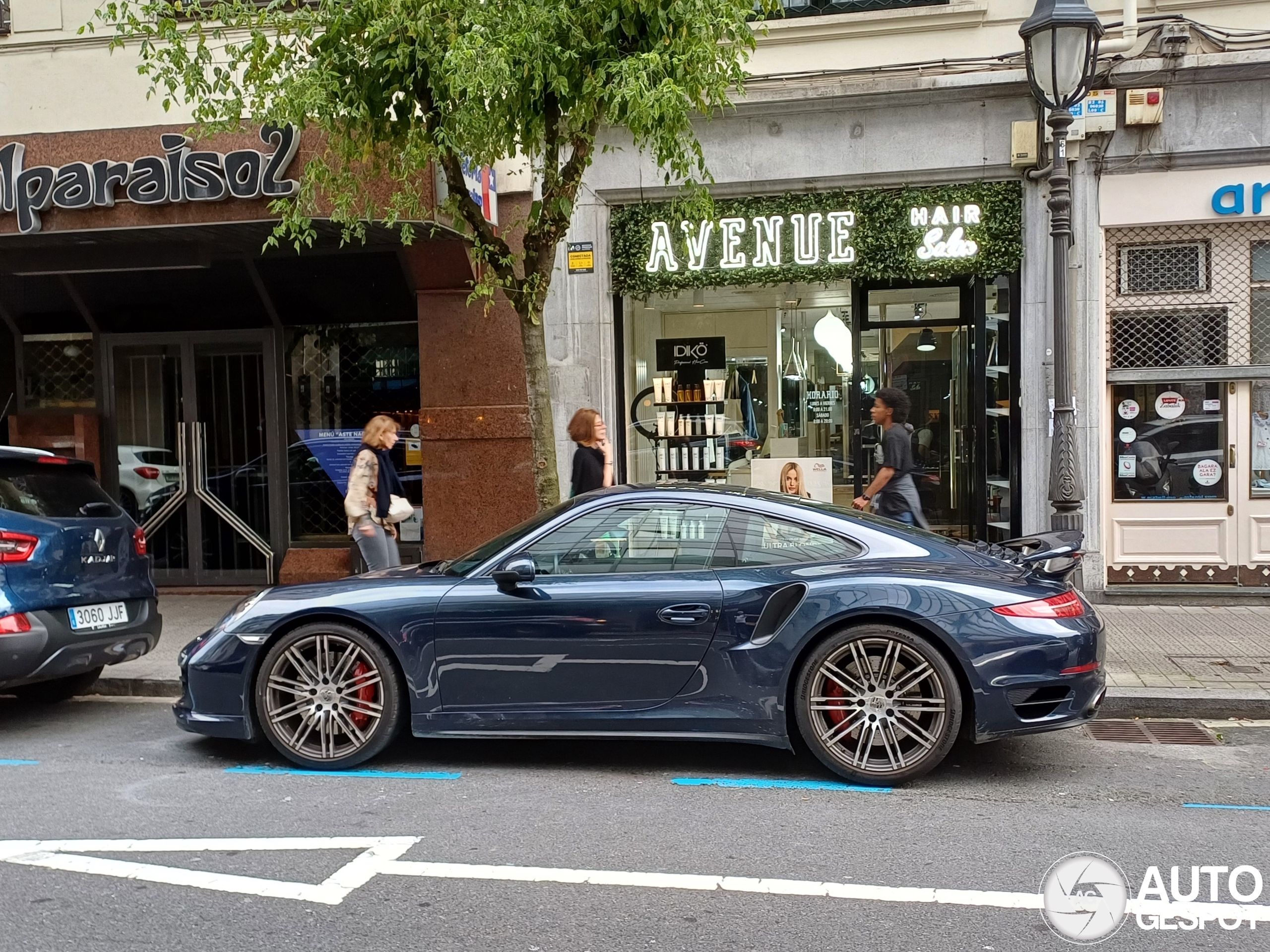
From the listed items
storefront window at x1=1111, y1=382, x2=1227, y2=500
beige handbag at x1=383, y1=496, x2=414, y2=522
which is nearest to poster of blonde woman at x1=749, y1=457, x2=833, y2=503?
storefront window at x1=1111, y1=382, x2=1227, y2=500

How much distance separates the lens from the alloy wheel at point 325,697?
17.9 feet

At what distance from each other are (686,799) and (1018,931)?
68.2 inches

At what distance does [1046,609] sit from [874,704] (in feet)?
2.88

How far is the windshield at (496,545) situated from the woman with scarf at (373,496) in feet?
9.99

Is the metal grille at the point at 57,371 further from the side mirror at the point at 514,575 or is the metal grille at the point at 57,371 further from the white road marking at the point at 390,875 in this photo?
the white road marking at the point at 390,875

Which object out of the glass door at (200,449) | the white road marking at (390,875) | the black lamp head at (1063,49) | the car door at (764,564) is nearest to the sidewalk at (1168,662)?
the glass door at (200,449)

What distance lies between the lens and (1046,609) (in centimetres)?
505

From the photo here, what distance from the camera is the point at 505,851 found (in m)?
4.27

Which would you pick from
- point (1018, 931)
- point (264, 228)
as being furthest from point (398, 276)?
point (1018, 931)

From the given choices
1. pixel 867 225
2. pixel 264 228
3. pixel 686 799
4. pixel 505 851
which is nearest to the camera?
pixel 505 851

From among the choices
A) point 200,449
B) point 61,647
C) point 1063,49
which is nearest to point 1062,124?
point 1063,49

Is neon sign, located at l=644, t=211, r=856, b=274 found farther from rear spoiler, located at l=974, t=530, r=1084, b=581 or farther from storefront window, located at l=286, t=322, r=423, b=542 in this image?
rear spoiler, located at l=974, t=530, r=1084, b=581

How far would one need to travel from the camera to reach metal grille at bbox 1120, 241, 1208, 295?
10.0m

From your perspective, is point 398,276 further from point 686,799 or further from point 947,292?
point 686,799
